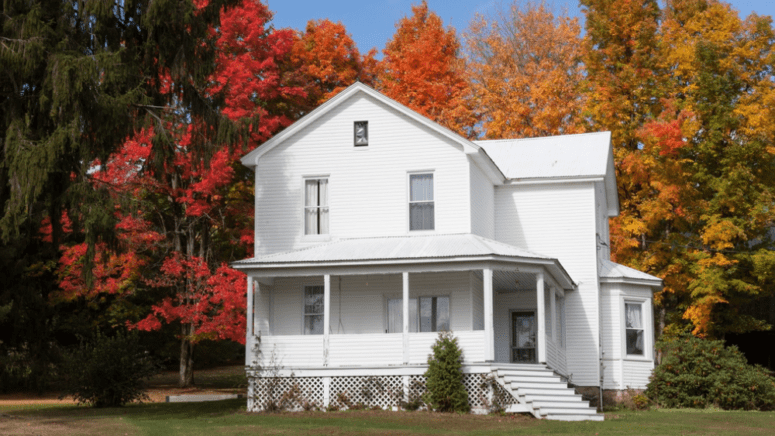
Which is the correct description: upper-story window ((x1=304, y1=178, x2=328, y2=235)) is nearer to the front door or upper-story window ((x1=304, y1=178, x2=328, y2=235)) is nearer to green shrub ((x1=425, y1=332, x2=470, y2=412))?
green shrub ((x1=425, y1=332, x2=470, y2=412))

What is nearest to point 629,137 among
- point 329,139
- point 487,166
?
point 487,166

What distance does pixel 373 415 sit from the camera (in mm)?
19344

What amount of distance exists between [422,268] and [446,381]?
2.94 meters

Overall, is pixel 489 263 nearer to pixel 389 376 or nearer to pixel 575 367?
pixel 389 376

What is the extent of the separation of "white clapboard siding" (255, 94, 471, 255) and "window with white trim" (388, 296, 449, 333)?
1.94 meters

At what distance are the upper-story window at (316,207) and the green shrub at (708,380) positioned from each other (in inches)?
417

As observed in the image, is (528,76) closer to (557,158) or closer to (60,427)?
(557,158)

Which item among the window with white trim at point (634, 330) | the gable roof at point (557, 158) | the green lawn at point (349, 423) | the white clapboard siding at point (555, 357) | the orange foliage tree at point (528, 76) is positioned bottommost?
the green lawn at point (349, 423)

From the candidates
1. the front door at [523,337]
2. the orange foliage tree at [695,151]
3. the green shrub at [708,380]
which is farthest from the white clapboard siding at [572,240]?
the orange foliage tree at [695,151]

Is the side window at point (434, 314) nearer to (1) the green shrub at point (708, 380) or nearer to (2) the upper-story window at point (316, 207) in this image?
(2) the upper-story window at point (316, 207)

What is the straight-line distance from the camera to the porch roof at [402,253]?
68.7 feet

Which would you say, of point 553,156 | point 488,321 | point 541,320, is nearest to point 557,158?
point 553,156

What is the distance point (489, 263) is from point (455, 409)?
361cm

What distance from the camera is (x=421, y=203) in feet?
78.1
